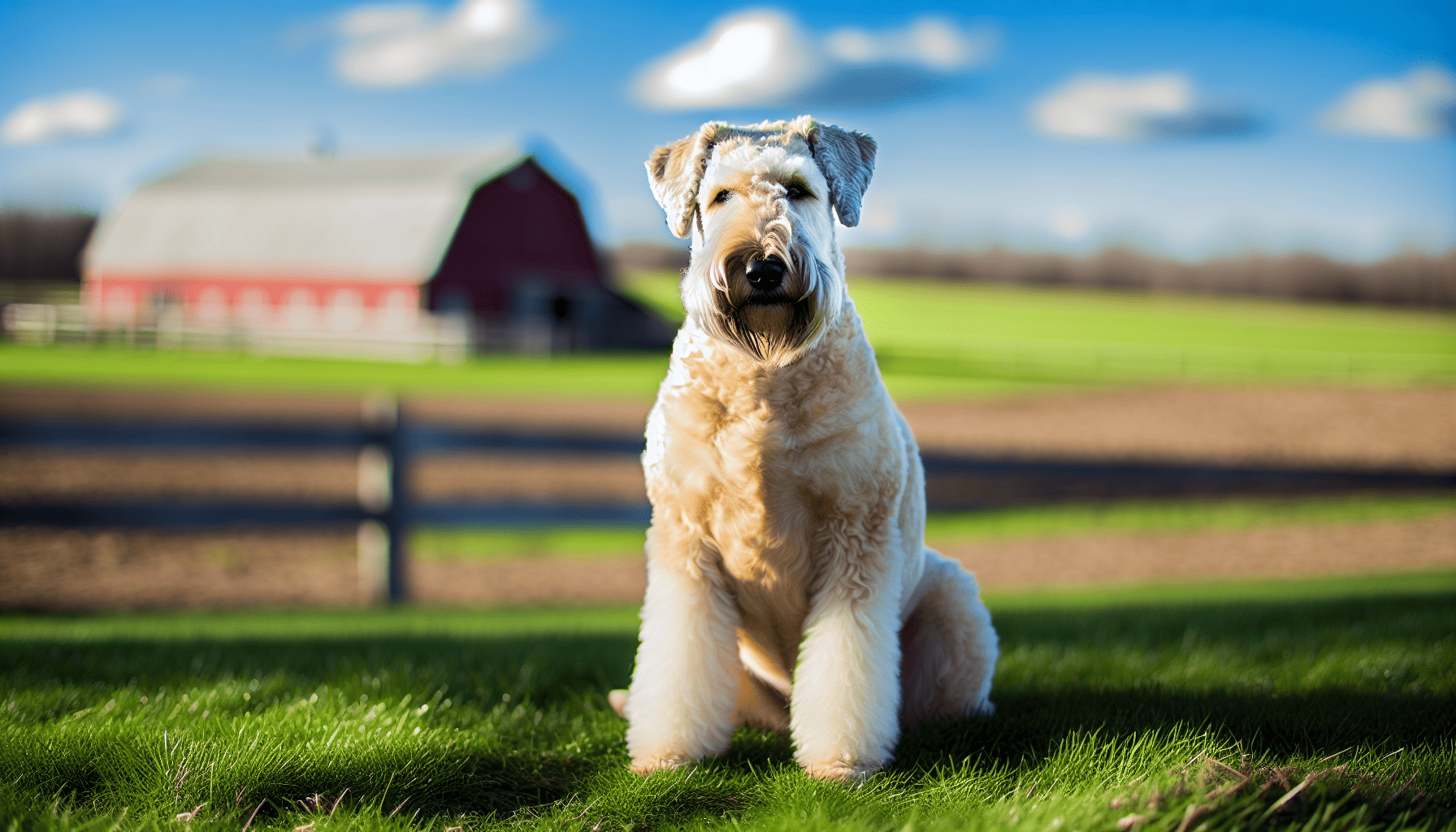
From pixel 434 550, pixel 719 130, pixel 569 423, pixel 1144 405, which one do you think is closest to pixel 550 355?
pixel 569 423

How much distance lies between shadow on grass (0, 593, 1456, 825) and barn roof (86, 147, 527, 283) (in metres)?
28.7

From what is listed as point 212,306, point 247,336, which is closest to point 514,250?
point 247,336

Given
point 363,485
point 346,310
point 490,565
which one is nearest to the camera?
point 363,485

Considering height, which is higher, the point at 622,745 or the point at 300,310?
the point at 300,310

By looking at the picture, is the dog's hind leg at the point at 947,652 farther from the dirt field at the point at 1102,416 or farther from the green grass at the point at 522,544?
the dirt field at the point at 1102,416

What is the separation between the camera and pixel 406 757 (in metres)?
2.36

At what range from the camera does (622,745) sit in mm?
2760

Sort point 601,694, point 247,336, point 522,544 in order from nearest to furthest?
point 601,694 → point 522,544 → point 247,336

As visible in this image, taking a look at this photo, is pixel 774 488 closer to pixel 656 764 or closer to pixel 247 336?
pixel 656 764

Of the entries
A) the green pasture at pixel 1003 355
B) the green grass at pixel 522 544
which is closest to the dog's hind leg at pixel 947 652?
the green grass at pixel 522 544

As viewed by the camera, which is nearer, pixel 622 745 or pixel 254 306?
pixel 622 745

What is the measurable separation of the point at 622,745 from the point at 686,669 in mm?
412

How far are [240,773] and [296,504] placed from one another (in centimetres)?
501

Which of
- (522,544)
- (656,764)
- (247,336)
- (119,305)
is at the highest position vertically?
(119,305)
